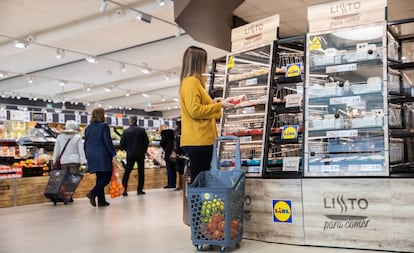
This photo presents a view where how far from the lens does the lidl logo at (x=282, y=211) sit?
3.58 metres

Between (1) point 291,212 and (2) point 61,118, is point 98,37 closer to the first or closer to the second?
(2) point 61,118

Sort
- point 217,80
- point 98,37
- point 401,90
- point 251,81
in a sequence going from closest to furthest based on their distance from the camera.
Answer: point 401,90
point 251,81
point 217,80
point 98,37

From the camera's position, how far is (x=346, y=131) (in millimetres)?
3561

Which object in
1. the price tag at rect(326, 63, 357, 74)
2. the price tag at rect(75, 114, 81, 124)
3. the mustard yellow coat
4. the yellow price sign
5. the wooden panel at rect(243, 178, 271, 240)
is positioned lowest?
the wooden panel at rect(243, 178, 271, 240)

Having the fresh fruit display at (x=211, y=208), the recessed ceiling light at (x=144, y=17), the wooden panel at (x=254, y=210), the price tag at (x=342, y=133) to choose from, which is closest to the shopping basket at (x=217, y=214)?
the fresh fruit display at (x=211, y=208)

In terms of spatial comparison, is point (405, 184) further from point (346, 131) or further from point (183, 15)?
point (183, 15)

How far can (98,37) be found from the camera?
1241 cm

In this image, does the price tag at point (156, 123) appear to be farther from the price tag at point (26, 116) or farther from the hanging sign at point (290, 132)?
the hanging sign at point (290, 132)

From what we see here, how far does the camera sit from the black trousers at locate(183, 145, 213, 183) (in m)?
3.70

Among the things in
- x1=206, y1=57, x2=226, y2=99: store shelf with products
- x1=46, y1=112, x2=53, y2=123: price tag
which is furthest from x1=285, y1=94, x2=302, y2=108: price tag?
x1=46, y1=112, x2=53, y2=123: price tag

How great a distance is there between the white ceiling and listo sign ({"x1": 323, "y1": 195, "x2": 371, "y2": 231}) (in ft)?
16.1

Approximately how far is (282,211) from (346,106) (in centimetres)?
95

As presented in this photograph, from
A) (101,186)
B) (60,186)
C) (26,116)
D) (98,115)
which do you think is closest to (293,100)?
(101,186)

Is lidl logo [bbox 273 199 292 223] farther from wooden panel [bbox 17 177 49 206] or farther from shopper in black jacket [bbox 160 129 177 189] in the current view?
shopper in black jacket [bbox 160 129 177 189]
